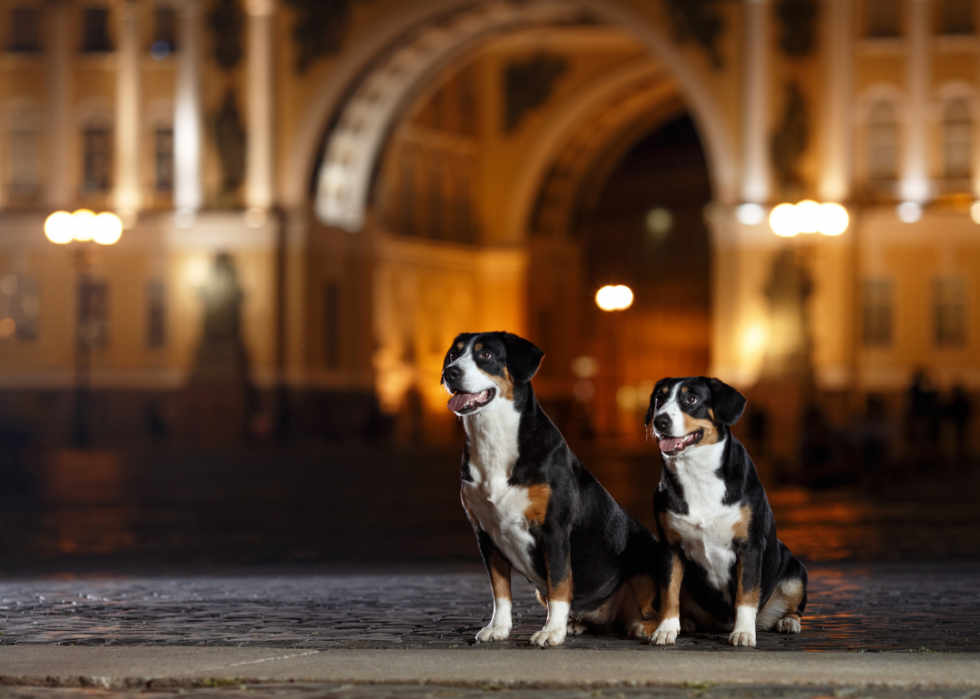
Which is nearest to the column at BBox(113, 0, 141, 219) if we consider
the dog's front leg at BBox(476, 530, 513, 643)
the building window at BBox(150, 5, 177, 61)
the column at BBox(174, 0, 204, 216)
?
the building window at BBox(150, 5, 177, 61)

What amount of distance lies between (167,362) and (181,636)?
3890cm

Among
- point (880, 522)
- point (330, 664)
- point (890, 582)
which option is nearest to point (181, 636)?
point (330, 664)

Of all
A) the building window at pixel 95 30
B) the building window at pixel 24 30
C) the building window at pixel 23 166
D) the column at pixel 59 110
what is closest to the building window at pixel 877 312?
the column at pixel 59 110

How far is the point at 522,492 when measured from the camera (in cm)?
657

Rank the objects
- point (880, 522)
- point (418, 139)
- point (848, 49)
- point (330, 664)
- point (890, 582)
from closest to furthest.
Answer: point (330, 664) < point (890, 582) < point (880, 522) < point (848, 49) < point (418, 139)

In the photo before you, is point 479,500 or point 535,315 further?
point 535,315

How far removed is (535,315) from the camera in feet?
185

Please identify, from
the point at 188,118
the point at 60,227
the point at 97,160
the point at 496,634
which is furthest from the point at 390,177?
the point at 496,634

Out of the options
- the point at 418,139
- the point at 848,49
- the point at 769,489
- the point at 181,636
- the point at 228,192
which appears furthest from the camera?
the point at 418,139

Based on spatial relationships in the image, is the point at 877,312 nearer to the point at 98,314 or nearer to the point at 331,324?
the point at 331,324

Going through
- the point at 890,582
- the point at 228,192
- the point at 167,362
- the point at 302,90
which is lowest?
the point at 890,582

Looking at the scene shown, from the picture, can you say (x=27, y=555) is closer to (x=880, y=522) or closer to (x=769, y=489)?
(x=880, y=522)

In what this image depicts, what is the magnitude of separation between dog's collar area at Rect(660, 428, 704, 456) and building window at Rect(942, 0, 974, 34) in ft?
126

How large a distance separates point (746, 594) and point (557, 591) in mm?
741
